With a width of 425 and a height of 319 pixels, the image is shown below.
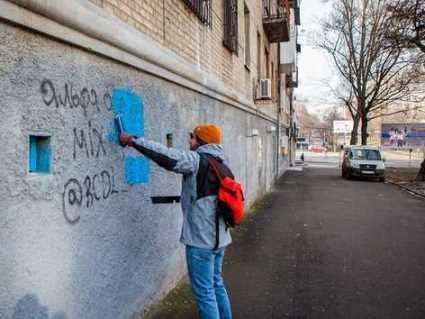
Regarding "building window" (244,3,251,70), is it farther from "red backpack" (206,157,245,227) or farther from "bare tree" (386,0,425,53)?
"red backpack" (206,157,245,227)

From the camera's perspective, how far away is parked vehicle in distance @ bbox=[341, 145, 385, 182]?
22.4 meters

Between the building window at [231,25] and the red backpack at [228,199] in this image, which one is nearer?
the red backpack at [228,199]

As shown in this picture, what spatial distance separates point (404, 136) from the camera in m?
35.9

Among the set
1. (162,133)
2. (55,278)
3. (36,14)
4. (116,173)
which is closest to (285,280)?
(162,133)

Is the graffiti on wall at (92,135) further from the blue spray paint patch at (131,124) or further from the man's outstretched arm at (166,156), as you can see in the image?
the man's outstretched arm at (166,156)

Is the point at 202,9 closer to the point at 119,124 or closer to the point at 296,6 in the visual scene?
the point at 119,124

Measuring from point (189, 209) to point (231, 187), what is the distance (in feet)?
Answer: 1.26

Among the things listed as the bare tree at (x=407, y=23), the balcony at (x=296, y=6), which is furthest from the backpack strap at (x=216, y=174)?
the balcony at (x=296, y=6)

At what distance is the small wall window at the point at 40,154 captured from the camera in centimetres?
248

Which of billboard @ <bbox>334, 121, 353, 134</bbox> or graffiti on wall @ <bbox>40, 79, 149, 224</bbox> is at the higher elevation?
billboard @ <bbox>334, 121, 353, 134</bbox>

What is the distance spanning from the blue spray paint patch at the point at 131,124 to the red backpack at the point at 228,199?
763 millimetres

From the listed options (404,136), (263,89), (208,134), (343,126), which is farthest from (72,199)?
(343,126)

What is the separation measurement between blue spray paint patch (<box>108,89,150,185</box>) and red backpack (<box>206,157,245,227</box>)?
0.76 meters

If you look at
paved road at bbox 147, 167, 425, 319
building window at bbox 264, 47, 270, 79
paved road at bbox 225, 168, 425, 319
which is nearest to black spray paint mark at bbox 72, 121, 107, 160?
paved road at bbox 147, 167, 425, 319
